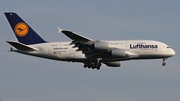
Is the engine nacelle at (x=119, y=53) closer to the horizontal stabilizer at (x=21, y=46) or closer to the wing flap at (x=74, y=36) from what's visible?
the wing flap at (x=74, y=36)

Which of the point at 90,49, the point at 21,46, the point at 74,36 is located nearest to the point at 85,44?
the point at 90,49

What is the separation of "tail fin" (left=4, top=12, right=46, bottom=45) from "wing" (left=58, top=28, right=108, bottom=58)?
661 centimetres

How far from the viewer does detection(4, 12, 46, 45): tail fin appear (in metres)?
68.3

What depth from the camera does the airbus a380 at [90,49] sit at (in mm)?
63281

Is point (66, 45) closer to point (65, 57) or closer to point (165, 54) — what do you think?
point (65, 57)

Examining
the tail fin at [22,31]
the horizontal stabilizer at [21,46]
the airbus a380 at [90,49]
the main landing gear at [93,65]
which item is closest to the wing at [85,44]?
the airbus a380 at [90,49]

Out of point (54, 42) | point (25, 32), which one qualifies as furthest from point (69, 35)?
point (25, 32)

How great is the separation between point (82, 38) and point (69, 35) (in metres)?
1.89

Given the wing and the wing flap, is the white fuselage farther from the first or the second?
the wing flap

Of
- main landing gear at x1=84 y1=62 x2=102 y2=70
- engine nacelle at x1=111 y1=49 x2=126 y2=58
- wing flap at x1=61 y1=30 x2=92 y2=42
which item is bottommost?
main landing gear at x1=84 y1=62 x2=102 y2=70

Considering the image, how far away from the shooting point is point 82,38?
62.2m

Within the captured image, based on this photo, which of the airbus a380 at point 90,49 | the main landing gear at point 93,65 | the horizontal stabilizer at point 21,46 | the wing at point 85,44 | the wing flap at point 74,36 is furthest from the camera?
the main landing gear at point 93,65

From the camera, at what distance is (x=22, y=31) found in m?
69.2

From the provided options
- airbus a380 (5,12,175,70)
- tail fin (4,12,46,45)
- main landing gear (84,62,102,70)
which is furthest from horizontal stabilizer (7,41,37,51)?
main landing gear (84,62,102,70)
